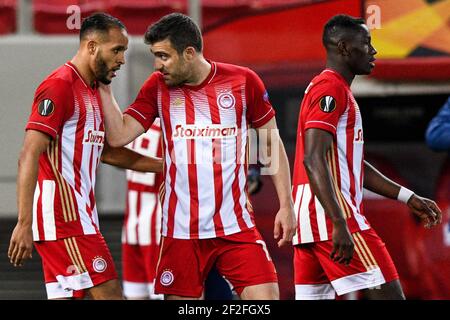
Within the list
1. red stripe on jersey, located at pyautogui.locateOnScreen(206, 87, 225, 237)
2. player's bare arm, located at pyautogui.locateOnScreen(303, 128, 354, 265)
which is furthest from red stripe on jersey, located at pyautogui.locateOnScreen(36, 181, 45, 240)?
player's bare arm, located at pyautogui.locateOnScreen(303, 128, 354, 265)

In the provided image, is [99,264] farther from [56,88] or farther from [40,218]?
[56,88]

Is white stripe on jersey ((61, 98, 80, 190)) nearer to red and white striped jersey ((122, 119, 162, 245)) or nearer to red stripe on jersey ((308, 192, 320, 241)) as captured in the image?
red stripe on jersey ((308, 192, 320, 241))

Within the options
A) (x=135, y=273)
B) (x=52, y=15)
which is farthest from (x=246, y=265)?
(x=52, y=15)

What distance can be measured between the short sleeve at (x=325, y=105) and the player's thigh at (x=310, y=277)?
0.60 m

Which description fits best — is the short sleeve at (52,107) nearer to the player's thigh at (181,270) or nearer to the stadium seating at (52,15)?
the player's thigh at (181,270)

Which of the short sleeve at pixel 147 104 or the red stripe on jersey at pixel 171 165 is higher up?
the short sleeve at pixel 147 104

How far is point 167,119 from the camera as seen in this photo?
5.28 metres

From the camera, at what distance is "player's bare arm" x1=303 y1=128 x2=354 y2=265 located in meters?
5.06

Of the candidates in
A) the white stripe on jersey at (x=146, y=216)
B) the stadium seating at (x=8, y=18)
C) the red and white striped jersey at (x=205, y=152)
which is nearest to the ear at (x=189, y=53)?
the red and white striped jersey at (x=205, y=152)

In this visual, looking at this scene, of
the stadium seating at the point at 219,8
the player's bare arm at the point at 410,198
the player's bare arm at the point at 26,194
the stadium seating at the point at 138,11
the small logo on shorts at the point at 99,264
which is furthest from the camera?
the stadium seating at the point at 138,11

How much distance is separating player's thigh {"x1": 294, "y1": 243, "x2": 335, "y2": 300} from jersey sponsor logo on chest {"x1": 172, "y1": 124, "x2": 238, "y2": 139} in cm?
68

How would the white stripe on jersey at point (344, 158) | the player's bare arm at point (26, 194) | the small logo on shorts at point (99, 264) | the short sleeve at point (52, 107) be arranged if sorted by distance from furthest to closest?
the white stripe on jersey at point (344, 158) → the small logo on shorts at point (99, 264) → the short sleeve at point (52, 107) → the player's bare arm at point (26, 194)

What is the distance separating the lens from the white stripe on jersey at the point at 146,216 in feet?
24.8
